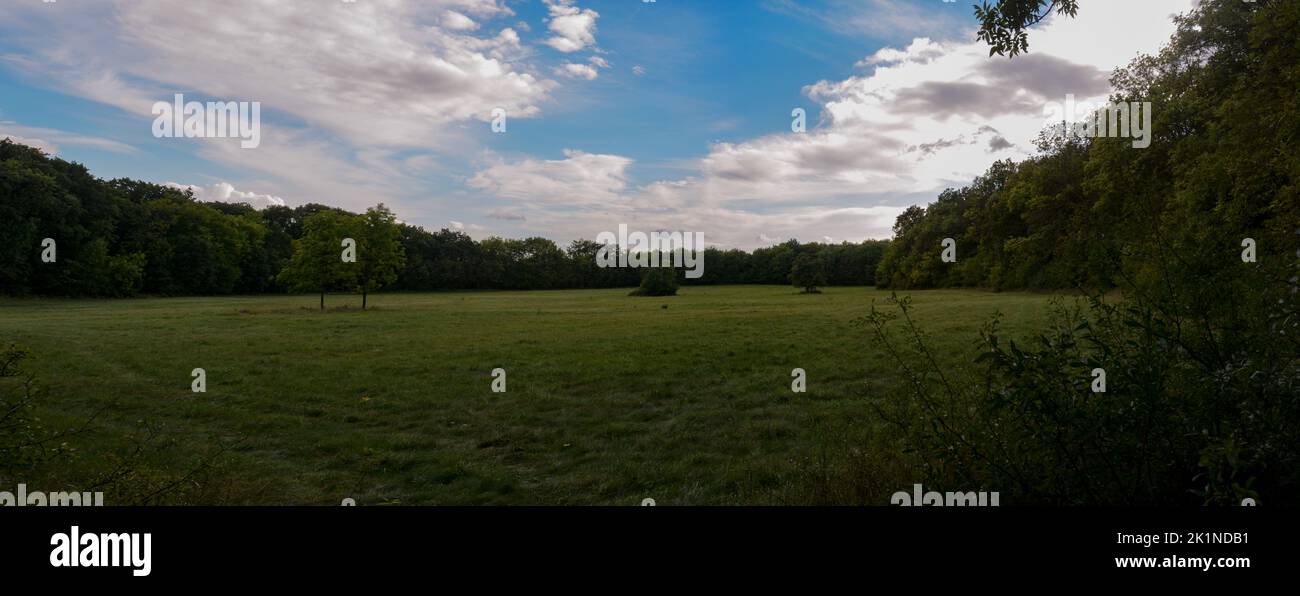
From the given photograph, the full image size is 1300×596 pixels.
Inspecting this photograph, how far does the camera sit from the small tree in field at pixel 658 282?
2709 inches

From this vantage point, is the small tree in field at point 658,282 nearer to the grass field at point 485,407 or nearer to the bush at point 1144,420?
the grass field at point 485,407

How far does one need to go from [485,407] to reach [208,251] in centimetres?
9130

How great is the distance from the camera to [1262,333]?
4.71 m

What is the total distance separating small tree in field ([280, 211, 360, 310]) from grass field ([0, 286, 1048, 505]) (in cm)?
2211

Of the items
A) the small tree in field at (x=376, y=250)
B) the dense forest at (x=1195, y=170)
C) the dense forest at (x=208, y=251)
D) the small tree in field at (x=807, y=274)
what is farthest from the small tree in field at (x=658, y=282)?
the dense forest at (x=1195, y=170)

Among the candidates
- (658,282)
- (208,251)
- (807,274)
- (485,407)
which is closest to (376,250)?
(658,282)

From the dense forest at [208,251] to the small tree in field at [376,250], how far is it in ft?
1.17

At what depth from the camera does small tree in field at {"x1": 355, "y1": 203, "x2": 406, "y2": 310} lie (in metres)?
49.8

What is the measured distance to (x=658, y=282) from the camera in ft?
226

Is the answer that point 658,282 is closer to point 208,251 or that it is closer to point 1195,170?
point 1195,170

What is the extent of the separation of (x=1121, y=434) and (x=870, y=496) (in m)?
2.08

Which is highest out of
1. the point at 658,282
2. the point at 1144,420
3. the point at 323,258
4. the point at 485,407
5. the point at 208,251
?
the point at 208,251

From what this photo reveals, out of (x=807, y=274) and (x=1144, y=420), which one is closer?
(x=1144, y=420)
